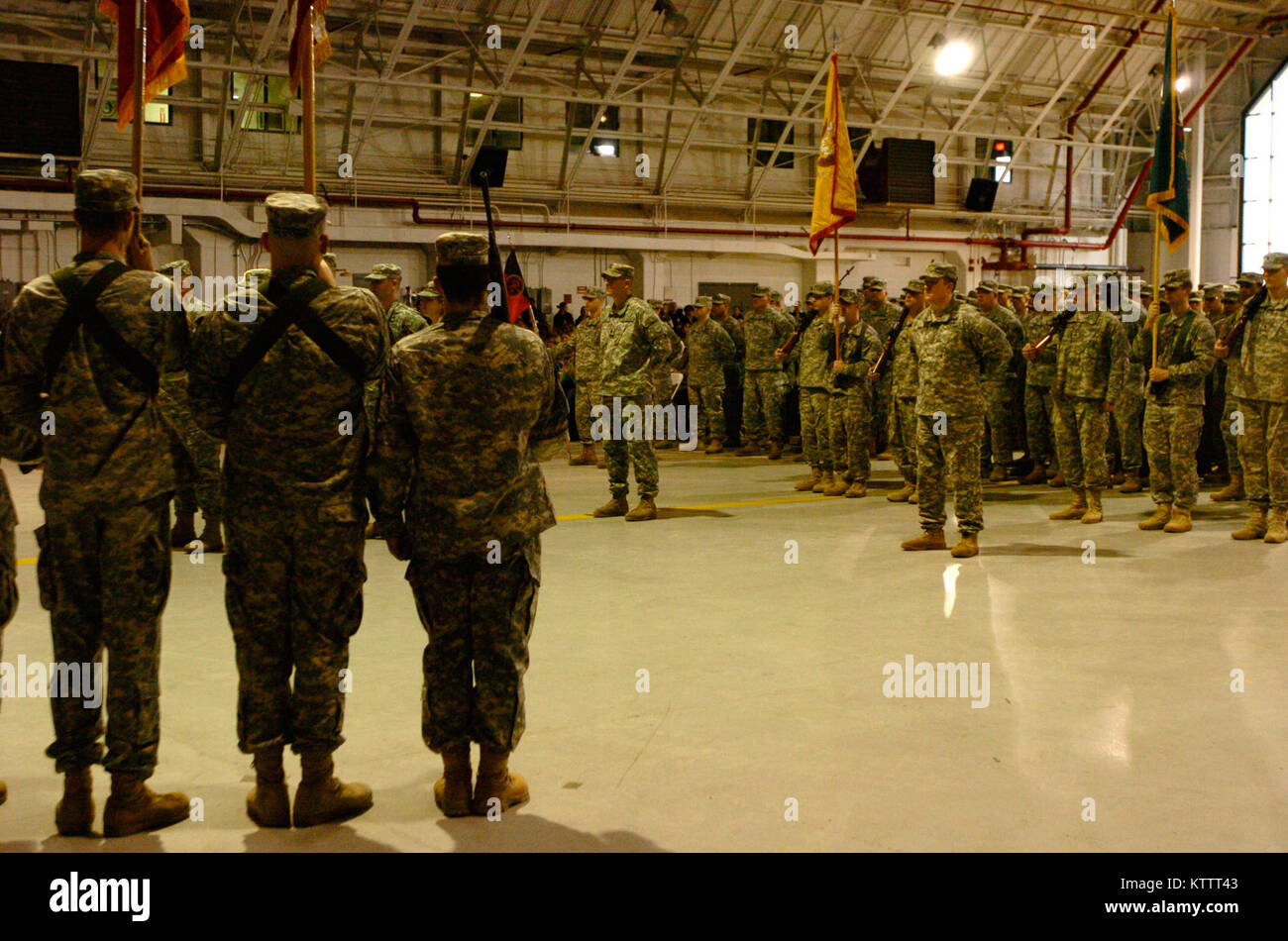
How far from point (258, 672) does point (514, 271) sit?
861 centimetres

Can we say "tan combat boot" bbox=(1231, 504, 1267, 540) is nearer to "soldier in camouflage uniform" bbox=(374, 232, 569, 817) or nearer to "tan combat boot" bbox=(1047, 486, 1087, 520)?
"tan combat boot" bbox=(1047, 486, 1087, 520)

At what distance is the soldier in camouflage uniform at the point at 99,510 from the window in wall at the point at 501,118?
58.0ft

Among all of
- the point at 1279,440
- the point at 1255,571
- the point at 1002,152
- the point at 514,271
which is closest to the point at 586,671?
the point at 1255,571

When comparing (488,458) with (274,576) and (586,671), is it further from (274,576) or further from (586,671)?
(586,671)

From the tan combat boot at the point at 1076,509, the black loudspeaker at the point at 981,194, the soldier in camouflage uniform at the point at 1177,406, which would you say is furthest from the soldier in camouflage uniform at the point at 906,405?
the black loudspeaker at the point at 981,194

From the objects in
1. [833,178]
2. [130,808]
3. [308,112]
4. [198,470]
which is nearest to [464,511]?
[130,808]

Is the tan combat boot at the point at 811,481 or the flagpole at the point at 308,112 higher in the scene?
the flagpole at the point at 308,112

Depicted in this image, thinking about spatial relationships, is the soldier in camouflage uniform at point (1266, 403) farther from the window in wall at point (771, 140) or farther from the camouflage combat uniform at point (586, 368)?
the window in wall at point (771, 140)

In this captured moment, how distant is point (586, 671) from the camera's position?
517 cm

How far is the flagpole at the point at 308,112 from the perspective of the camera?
4.12 m

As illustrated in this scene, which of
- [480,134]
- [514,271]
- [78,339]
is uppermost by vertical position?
[480,134]

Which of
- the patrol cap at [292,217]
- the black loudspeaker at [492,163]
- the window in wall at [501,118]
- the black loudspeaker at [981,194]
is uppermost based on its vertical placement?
the window in wall at [501,118]

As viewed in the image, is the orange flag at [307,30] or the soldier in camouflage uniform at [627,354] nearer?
the orange flag at [307,30]

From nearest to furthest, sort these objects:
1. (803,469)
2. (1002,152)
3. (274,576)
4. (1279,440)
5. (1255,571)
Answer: (274,576) < (1255,571) < (1279,440) < (803,469) < (1002,152)
